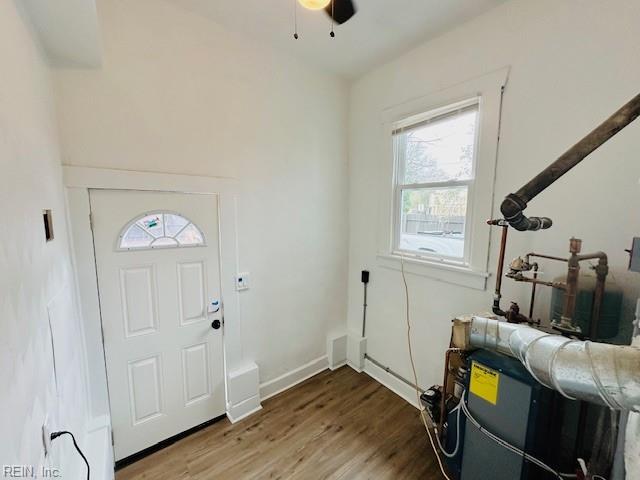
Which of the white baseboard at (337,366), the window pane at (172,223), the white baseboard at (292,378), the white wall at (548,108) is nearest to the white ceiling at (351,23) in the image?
the white wall at (548,108)

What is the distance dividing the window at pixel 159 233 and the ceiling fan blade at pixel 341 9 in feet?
5.68

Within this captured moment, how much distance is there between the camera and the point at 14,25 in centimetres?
94

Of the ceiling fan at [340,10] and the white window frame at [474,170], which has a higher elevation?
the ceiling fan at [340,10]

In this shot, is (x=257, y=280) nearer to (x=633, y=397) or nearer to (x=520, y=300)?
(x=520, y=300)

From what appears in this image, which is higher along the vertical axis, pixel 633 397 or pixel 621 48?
pixel 621 48

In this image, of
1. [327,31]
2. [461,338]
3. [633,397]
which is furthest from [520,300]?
[327,31]

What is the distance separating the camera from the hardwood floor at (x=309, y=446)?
173 centimetres

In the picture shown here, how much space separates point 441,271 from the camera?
83.0 inches

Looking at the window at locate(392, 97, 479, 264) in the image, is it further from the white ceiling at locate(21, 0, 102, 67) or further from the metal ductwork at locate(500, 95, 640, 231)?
the white ceiling at locate(21, 0, 102, 67)

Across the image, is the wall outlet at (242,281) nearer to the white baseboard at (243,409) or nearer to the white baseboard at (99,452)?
the white baseboard at (243,409)

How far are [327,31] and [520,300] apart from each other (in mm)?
2360

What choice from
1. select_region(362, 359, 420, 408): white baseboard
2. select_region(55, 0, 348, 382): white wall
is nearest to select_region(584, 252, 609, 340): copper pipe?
select_region(362, 359, 420, 408): white baseboard

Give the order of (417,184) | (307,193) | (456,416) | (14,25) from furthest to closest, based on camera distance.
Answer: (307,193) → (417,184) → (456,416) → (14,25)

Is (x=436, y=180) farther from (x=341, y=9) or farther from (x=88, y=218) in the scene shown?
(x=88, y=218)
